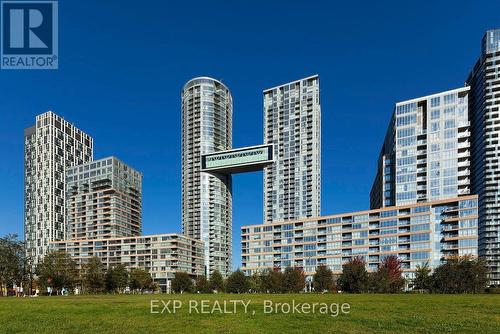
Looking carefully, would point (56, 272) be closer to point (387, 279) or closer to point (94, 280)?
point (94, 280)

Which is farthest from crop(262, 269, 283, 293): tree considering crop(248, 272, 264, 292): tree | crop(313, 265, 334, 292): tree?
crop(313, 265, 334, 292): tree

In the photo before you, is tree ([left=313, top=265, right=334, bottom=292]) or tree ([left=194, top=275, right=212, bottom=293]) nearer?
tree ([left=313, top=265, right=334, bottom=292])

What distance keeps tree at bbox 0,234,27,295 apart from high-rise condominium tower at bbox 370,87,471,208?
5020 inches

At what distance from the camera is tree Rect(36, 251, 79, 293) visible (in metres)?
103

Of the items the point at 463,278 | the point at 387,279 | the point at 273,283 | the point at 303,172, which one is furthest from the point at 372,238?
the point at 303,172

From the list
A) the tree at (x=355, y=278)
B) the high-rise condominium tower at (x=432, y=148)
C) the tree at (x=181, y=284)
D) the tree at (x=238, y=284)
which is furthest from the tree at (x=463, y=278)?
the tree at (x=181, y=284)

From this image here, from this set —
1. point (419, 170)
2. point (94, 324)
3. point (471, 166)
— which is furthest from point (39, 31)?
point (471, 166)

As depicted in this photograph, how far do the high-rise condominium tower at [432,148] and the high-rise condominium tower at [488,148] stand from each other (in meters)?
3.96

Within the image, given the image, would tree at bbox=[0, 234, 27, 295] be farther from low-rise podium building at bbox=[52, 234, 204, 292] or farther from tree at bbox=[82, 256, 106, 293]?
low-rise podium building at bbox=[52, 234, 204, 292]

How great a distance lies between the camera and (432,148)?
141 meters

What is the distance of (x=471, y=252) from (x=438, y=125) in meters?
50.3

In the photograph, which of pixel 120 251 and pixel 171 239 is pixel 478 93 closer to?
pixel 171 239

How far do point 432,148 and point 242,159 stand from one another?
290 feet

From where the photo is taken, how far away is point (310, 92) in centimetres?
19938
